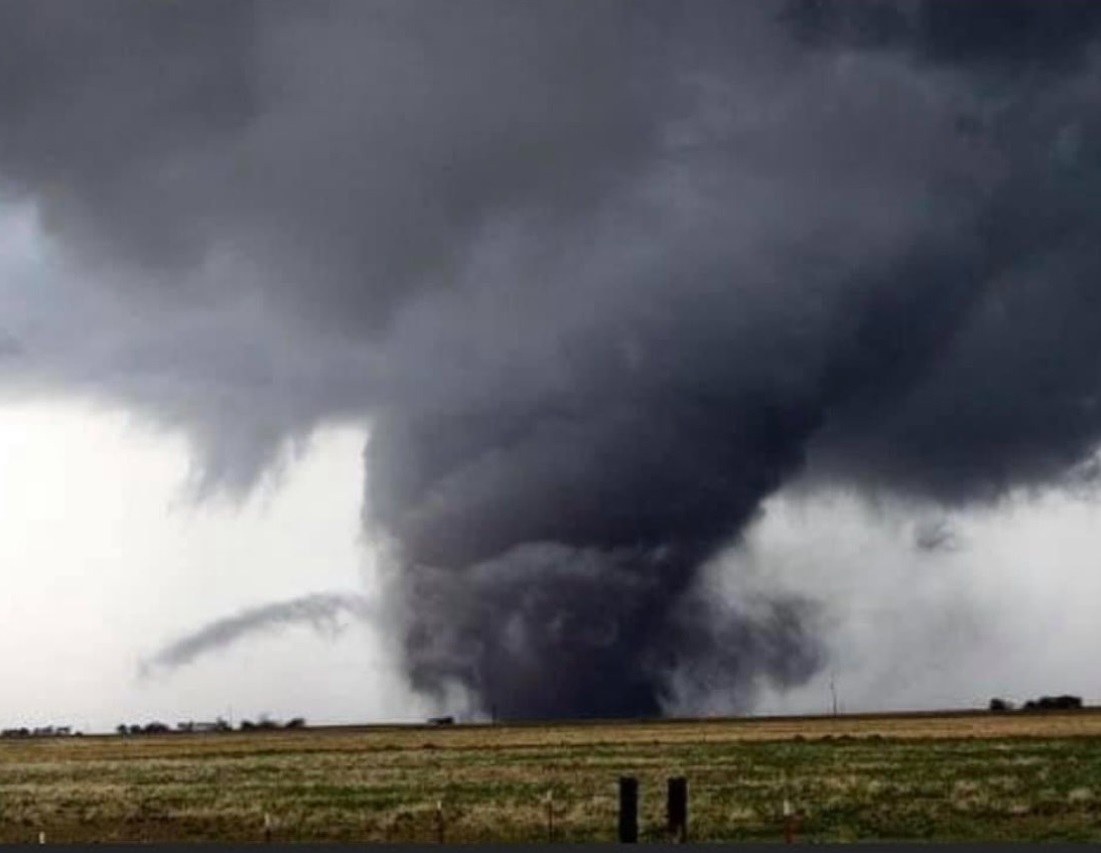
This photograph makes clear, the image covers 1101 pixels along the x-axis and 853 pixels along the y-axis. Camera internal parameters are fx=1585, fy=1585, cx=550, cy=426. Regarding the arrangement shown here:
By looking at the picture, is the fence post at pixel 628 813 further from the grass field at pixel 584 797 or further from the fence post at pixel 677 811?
the grass field at pixel 584 797

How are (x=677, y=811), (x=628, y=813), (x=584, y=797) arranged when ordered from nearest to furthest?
(x=628, y=813), (x=677, y=811), (x=584, y=797)

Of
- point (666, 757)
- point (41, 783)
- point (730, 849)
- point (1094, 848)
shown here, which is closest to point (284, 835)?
point (730, 849)

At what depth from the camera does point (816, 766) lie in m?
71.6

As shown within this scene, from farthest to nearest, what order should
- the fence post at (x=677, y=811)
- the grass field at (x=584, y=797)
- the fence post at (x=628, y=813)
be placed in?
the grass field at (x=584, y=797)
the fence post at (x=677, y=811)
the fence post at (x=628, y=813)

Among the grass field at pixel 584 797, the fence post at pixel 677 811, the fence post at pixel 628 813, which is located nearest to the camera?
the fence post at pixel 628 813

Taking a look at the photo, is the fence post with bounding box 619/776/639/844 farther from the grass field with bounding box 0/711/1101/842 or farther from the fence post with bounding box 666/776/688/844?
the grass field with bounding box 0/711/1101/842

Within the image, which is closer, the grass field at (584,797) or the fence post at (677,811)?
the fence post at (677,811)

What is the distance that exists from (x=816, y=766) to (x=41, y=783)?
38316mm

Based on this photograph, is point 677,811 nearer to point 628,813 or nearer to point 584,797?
point 628,813

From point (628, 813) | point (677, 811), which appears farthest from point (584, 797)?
point (628, 813)

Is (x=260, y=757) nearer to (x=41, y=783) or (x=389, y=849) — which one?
(x=41, y=783)

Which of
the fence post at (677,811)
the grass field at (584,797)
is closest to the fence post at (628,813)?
the fence post at (677,811)

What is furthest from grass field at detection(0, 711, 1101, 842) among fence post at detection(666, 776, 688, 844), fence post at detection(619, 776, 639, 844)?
fence post at detection(619, 776, 639, 844)

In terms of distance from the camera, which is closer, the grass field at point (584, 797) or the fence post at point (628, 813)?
the fence post at point (628, 813)
